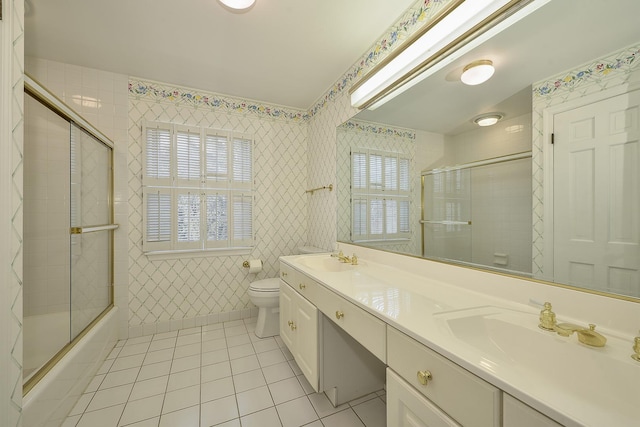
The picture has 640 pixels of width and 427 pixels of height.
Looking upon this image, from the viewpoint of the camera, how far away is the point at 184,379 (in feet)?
5.63

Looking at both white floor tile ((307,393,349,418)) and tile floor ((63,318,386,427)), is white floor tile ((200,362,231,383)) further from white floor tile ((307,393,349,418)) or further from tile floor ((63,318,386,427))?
white floor tile ((307,393,349,418))

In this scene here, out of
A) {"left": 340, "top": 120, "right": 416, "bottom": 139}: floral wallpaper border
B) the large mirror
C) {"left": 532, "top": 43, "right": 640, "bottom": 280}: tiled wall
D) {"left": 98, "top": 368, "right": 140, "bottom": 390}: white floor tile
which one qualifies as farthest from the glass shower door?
{"left": 532, "top": 43, "right": 640, "bottom": 280}: tiled wall

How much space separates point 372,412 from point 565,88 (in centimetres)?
176

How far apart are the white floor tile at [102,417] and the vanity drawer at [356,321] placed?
1.28 metres

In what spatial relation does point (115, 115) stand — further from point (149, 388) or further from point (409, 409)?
point (409, 409)

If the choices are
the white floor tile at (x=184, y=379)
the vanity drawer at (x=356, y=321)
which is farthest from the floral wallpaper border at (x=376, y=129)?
the white floor tile at (x=184, y=379)

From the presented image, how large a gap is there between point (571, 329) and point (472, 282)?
42 centimetres

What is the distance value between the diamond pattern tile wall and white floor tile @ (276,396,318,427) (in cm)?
137

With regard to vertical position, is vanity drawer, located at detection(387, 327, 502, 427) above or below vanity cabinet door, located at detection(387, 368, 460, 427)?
above

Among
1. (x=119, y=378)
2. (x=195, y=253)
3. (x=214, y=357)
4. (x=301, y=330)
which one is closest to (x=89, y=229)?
(x=195, y=253)

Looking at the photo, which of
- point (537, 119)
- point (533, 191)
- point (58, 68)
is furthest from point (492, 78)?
point (58, 68)

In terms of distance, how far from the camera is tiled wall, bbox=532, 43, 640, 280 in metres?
0.73

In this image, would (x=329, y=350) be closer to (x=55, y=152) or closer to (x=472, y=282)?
(x=472, y=282)

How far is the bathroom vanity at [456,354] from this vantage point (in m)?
0.54
